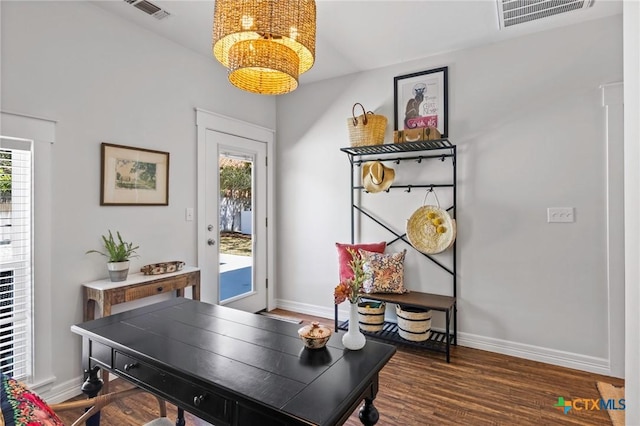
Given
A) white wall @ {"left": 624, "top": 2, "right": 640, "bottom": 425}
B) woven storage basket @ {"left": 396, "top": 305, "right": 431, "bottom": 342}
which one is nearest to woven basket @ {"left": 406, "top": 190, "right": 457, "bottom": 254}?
woven storage basket @ {"left": 396, "top": 305, "right": 431, "bottom": 342}

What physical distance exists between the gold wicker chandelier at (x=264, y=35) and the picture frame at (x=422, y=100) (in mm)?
1947

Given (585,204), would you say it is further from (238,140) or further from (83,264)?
(83,264)

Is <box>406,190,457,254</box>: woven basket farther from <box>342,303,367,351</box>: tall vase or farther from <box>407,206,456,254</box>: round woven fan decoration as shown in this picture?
<box>342,303,367,351</box>: tall vase

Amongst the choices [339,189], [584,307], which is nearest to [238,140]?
[339,189]

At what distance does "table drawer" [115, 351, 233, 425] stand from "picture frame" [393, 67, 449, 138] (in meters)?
2.92

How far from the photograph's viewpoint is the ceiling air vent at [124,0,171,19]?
2.44 m

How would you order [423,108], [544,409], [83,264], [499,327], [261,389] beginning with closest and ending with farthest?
1. [261,389]
2. [544,409]
3. [83,264]
4. [499,327]
5. [423,108]

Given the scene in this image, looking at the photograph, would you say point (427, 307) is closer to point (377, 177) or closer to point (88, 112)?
point (377, 177)

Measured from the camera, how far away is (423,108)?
10.9 feet

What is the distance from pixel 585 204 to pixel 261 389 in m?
2.86

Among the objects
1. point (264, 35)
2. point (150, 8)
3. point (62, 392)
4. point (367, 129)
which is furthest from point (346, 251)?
point (150, 8)

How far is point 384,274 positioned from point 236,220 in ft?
5.56

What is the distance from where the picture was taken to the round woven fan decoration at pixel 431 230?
300 centimetres

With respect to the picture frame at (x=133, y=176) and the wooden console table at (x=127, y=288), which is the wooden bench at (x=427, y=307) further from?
the picture frame at (x=133, y=176)
